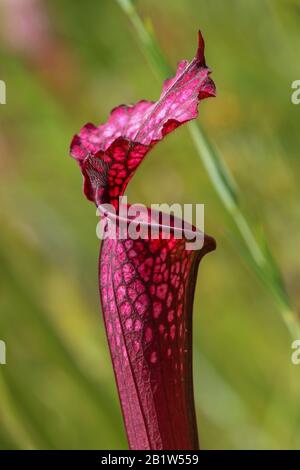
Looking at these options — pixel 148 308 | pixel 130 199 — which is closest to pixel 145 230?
pixel 148 308

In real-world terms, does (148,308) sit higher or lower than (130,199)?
lower

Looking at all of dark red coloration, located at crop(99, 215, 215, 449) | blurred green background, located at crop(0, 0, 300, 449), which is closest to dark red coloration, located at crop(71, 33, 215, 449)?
dark red coloration, located at crop(99, 215, 215, 449)

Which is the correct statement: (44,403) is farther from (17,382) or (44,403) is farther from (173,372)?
(173,372)

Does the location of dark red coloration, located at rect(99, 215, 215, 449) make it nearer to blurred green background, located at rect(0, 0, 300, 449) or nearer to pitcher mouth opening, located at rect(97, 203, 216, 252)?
pitcher mouth opening, located at rect(97, 203, 216, 252)

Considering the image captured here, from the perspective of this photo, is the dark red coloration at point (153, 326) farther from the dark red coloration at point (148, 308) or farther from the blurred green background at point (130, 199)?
the blurred green background at point (130, 199)

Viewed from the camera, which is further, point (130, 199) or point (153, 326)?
point (130, 199)

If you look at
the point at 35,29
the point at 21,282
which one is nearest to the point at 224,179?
the point at 21,282

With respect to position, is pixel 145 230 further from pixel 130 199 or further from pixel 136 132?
pixel 130 199
